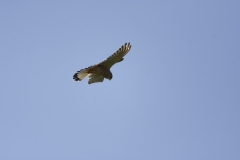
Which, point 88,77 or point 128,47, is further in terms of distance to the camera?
point 88,77

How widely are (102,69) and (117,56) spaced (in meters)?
0.87

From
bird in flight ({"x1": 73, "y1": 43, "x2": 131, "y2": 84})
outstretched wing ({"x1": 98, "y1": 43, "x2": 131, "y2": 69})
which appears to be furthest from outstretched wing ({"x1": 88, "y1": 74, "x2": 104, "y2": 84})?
outstretched wing ({"x1": 98, "y1": 43, "x2": 131, "y2": 69})

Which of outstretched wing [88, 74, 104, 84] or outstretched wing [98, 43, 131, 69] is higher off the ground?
outstretched wing [98, 43, 131, 69]

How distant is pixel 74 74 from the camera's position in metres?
17.5

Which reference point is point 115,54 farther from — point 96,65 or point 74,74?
point 74,74

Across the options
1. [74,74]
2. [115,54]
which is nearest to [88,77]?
[74,74]

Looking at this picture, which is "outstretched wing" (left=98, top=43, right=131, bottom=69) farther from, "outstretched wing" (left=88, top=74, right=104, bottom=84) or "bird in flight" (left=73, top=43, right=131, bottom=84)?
"outstretched wing" (left=88, top=74, right=104, bottom=84)

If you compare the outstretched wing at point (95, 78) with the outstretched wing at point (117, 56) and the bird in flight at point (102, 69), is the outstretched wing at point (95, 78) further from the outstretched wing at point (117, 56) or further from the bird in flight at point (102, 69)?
the outstretched wing at point (117, 56)

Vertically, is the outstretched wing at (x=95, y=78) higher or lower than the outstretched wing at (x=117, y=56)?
lower

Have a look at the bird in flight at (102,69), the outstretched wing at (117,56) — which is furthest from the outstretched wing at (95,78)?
the outstretched wing at (117,56)

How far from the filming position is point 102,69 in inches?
674

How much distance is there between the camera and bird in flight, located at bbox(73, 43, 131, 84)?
1650 cm

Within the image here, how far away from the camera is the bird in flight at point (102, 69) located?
1650cm

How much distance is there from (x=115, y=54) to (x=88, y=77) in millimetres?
1892
